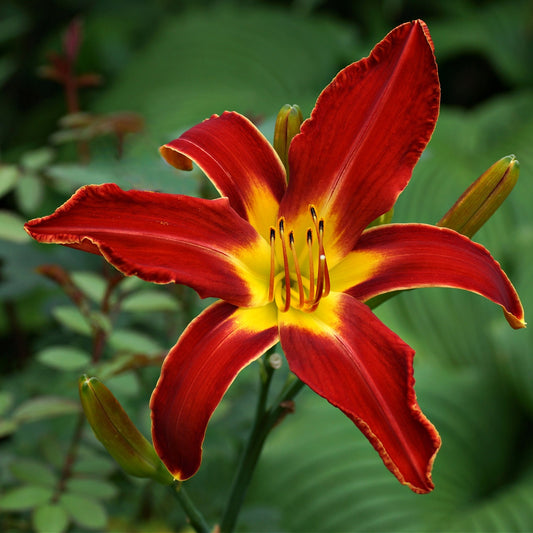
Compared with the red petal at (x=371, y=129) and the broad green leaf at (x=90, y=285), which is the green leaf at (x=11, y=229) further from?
the red petal at (x=371, y=129)

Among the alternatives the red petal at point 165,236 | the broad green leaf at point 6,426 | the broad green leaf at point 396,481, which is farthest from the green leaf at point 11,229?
the broad green leaf at point 396,481

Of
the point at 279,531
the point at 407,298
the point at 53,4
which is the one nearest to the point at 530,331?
the point at 407,298

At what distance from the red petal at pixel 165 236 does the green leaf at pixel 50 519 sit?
37 cm

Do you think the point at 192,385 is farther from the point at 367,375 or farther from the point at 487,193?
the point at 487,193

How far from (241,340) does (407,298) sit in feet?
4.53

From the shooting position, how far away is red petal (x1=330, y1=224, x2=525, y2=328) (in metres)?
0.56

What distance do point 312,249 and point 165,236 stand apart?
17 centimetres

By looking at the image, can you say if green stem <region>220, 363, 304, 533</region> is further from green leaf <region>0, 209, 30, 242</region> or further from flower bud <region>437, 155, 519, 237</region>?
green leaf <region>0, 209, 30, 242</region>

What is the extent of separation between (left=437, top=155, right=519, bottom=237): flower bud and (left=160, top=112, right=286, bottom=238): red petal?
17 cm

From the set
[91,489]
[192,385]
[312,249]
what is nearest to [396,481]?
[91,489]

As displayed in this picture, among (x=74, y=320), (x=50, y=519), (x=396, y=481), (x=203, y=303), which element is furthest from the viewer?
(x=396, y=481)

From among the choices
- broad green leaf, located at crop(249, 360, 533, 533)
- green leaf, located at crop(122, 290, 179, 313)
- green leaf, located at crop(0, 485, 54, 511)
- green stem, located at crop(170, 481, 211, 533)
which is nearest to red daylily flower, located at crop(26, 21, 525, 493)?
green stem, located at crop(170, 481, 211, 533)

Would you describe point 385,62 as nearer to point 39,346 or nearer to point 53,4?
point 39,346

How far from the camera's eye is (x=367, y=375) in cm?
52
